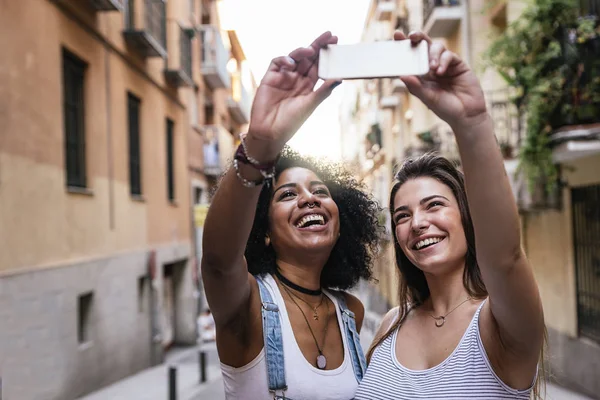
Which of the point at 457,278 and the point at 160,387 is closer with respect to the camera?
the point at 457,278

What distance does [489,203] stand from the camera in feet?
5.92

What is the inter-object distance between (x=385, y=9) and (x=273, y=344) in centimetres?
2587

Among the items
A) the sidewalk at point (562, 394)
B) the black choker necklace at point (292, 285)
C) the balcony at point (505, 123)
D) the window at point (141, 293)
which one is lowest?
the sidewalk at point (562, 394)

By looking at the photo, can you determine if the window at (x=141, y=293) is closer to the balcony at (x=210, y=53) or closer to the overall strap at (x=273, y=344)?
→ the balcony at (x=210, y=53)

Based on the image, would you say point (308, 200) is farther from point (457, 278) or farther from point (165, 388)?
point (165, 388)

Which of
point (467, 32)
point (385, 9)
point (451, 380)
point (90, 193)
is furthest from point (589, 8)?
point (385, 9)

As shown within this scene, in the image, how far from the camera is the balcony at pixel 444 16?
16.2 meters

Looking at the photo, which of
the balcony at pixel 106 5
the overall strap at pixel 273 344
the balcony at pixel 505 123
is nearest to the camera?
the overall strap at pixel 273 344

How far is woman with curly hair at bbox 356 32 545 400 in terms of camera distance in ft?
5.63

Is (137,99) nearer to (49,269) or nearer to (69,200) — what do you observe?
(69,200)

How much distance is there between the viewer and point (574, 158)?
9.72 m

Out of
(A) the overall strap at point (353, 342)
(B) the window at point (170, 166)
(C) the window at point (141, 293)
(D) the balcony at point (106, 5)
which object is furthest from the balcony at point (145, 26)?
(A) the overall strap at point (353, 342)

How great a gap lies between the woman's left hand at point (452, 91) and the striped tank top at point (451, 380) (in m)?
0.87

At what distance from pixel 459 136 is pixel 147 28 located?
12.5 meters
